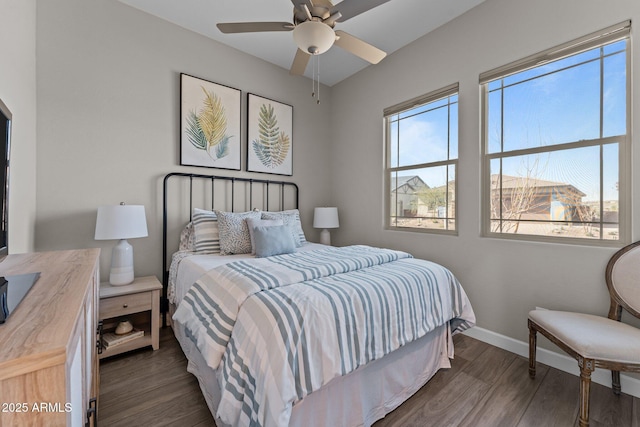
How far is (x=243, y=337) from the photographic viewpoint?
1230 millimetres

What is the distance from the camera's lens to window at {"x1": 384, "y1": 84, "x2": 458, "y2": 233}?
270 centimetres

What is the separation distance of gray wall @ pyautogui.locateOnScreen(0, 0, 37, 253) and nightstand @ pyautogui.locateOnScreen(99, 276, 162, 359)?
60 centimetres

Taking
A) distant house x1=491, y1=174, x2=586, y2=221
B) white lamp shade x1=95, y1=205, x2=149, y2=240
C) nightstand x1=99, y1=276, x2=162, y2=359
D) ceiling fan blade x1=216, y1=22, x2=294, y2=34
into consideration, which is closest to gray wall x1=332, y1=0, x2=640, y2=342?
distant house x1=491, y1=174, x2=586, y2=221

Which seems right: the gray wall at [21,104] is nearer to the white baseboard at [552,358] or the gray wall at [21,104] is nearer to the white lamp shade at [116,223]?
the white lamp shade at [116,223]

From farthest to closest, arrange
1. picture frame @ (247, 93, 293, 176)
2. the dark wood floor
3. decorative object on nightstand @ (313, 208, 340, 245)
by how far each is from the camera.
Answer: decorative object on nightstand @ (313, 208, 340, 245)
picture frame @ (247, 93, 293, 176)
the dark wood floor

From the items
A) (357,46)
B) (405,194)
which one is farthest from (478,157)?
(357,46)

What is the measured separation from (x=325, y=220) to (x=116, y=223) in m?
2.16

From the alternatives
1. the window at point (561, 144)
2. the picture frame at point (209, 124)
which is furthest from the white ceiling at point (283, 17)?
the window at point (561, 144)

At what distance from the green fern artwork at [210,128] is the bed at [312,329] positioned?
1.15 m

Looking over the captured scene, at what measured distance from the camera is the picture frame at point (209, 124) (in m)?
2.74

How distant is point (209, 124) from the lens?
2877 millimetres

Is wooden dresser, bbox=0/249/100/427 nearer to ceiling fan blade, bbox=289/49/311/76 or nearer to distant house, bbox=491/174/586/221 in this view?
ceiling fan blade, bbox=289/49/311/76

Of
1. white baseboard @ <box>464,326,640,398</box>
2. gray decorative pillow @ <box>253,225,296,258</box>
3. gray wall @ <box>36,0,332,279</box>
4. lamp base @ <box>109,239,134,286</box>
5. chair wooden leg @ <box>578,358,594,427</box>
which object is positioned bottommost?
white baseboard @ <box>464,326,640,398</box>

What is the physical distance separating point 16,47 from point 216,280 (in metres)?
1.83
